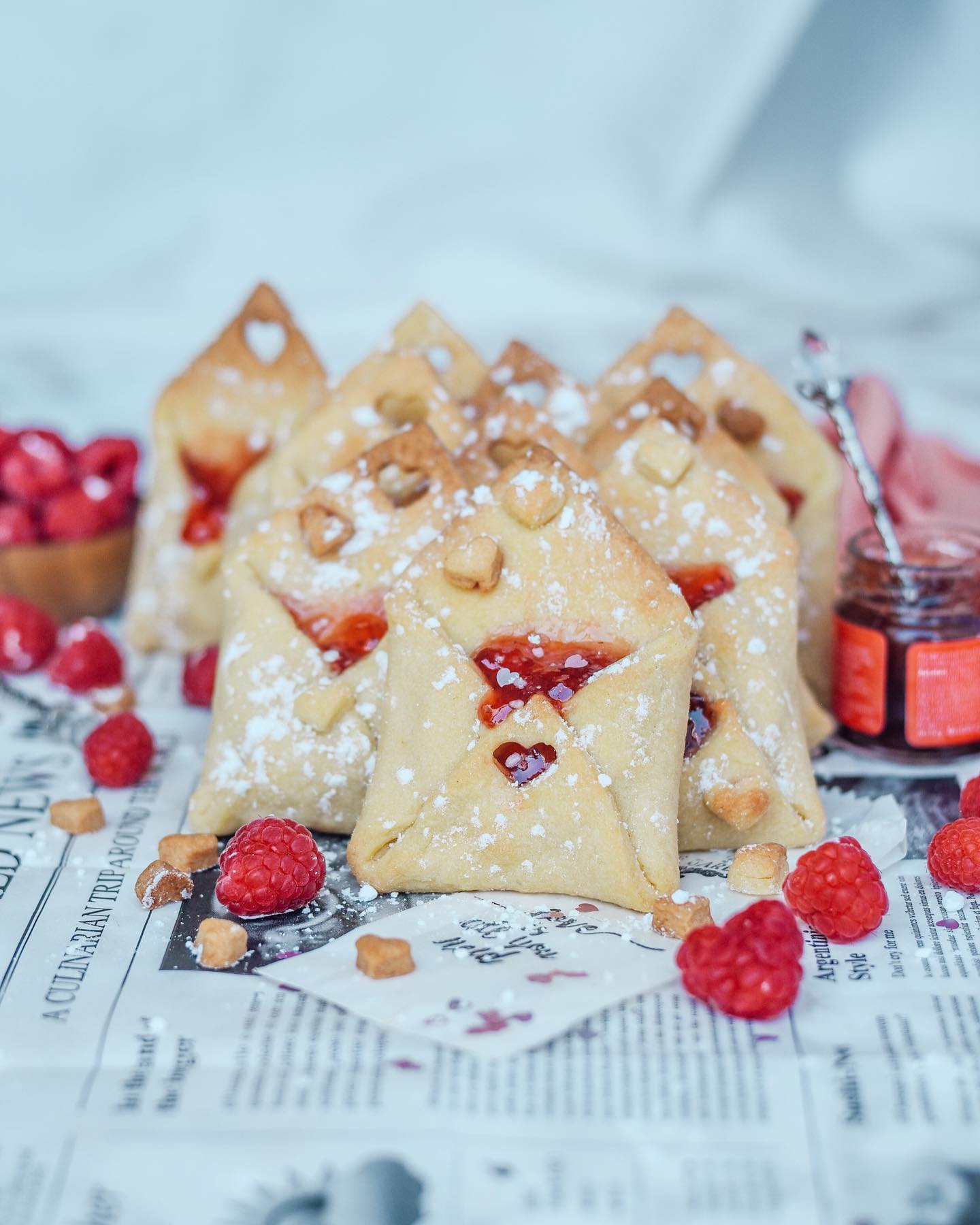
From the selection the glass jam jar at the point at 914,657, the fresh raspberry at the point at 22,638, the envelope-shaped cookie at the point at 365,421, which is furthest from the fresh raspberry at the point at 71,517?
the glass jam jar at the point at 914,657

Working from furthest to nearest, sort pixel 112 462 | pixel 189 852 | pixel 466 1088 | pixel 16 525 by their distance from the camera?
pixel 112 462 < pixel 16 525 < pixel 189 852 < pixel 466 1088

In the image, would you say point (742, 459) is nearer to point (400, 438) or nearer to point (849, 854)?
point (400, 438)

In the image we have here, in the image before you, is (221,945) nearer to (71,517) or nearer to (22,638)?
(22,638)

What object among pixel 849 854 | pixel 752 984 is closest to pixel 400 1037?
pixel 752 984

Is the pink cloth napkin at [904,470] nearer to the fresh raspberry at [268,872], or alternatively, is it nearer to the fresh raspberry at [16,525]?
the fresh raspberry at [268,872]

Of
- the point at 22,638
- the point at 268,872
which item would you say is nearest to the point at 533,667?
the point at 268,872

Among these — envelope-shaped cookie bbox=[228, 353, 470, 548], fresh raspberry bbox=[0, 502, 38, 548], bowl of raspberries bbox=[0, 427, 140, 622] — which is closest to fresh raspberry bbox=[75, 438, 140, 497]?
bowl of raspberries bbox=[0, 427, 140, 622]

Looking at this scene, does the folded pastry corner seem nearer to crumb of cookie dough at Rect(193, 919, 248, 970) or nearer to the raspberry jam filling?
the raspberry jam filling
